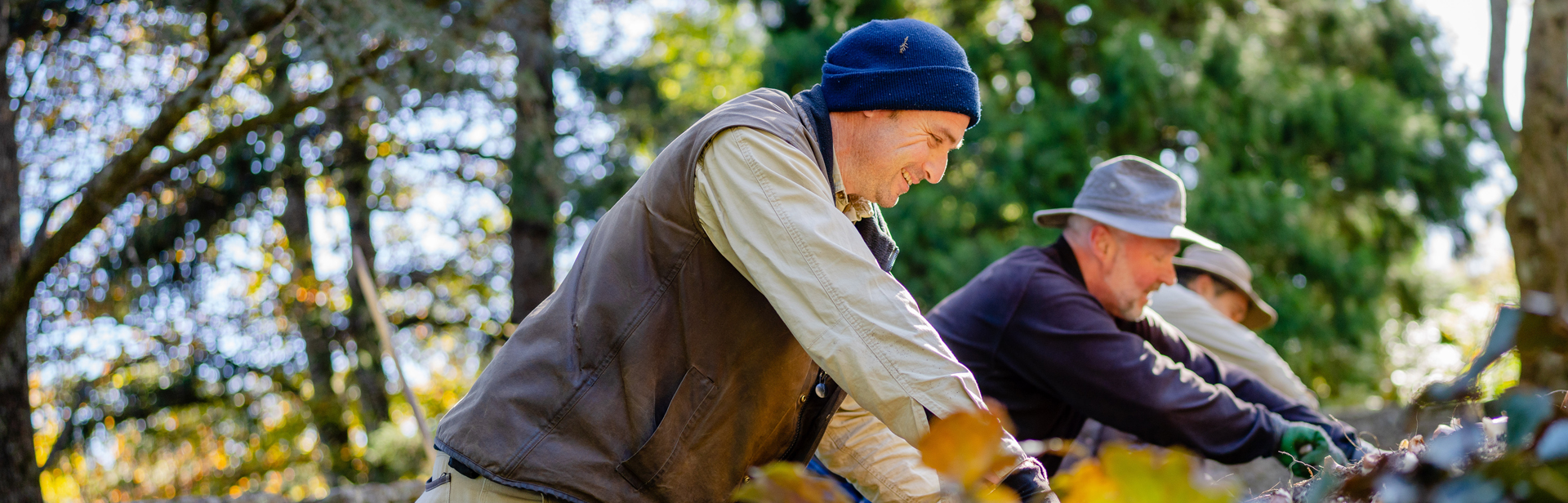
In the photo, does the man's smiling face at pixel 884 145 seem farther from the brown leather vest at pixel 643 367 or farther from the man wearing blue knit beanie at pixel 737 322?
the brown leather vest at pixel 643 367

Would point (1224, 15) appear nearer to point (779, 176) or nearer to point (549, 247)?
point (549, 247)

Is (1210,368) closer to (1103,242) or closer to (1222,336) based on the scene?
(1103,242)

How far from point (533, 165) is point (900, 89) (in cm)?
845

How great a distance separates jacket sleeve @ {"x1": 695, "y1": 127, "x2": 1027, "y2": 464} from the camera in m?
1.42

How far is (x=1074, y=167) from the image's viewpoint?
9141mm

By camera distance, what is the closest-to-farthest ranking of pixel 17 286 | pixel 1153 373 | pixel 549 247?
pixel 1153 373
pixel 17 286
pixel 549 247

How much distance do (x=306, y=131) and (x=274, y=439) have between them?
335 cm

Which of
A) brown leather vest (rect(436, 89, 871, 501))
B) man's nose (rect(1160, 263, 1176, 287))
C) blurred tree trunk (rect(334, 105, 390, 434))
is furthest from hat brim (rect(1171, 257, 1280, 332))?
blurred tree trunk (rect(334, 105, 390, 434))

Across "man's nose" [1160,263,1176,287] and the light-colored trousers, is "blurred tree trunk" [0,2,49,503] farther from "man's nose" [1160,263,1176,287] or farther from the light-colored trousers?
"man's nose" [1160,263,1176,287]

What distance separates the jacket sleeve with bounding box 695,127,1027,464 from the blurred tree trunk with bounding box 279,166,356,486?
999cm

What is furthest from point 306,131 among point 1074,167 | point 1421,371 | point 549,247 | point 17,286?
point 1421,371

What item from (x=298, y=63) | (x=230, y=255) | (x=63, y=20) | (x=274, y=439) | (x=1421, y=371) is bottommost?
(x=1421, y=371)

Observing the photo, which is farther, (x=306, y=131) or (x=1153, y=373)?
(x=306, y=131)

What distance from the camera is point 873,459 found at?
6.97ft
